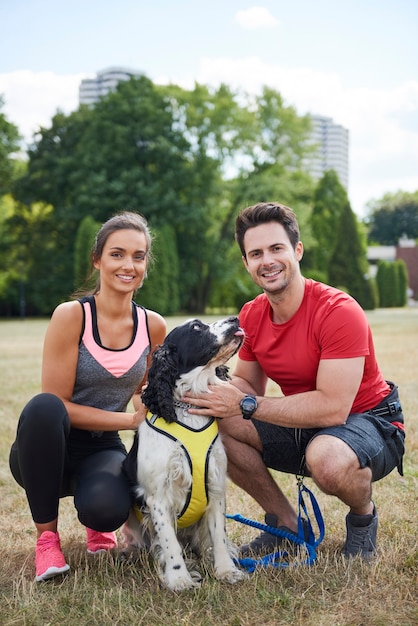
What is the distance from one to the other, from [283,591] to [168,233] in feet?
101

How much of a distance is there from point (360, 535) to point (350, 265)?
114ft

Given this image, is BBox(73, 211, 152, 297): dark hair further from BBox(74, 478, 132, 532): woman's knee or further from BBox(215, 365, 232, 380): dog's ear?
BBox(74, 478, 132, 532): woman's knee

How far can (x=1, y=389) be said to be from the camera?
9.14 meters

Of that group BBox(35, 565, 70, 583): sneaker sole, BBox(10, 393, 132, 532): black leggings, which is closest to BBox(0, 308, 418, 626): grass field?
BBox(35, 565, 70, 583): sneaker sole

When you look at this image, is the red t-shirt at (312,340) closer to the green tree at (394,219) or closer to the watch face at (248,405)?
the watch face at (248,405)

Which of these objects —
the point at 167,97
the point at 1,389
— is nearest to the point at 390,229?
the point at 167,97

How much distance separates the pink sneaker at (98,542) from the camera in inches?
140

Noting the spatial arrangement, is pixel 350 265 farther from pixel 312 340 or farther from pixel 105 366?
pixel 105 366

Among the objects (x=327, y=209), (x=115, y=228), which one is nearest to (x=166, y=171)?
(x=327, y=209)

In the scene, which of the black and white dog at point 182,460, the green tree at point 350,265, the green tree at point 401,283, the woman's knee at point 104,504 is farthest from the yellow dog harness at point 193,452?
the green tree at point 401,283

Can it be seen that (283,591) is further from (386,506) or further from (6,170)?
(6,170)

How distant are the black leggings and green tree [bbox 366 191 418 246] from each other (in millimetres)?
88509

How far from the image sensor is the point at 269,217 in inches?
139

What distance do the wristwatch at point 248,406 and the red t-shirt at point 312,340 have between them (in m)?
0.36
